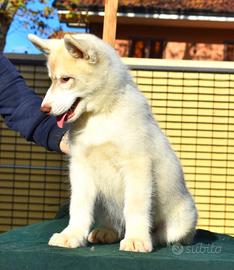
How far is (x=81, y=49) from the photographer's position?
2486 mm

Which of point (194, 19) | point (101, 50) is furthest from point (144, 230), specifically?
point (194, 19)

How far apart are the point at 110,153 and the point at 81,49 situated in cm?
44

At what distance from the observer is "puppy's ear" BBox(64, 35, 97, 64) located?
2.46 metres

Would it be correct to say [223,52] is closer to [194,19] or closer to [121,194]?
[194,19]

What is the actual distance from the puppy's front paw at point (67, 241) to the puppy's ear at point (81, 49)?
2.33 feet

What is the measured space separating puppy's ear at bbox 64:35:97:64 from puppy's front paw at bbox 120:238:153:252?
739 mm

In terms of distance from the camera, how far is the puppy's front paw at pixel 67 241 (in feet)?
7.91

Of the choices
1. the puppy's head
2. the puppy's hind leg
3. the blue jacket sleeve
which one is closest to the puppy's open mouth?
the puppy's head

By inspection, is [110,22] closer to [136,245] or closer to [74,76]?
[74,76]

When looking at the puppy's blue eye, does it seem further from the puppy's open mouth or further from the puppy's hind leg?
the puppy's hind leg

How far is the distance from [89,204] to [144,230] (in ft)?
1.10

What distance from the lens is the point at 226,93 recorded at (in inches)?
245

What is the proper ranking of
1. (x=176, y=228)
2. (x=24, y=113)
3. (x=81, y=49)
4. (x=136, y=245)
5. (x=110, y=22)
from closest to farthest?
(x=136, y=245) → (x=81, y=49) → (x=176, y=228) → (x=24, y=113) → (x=110, y=22)

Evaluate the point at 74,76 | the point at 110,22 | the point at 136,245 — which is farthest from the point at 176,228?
the point at 110,22
